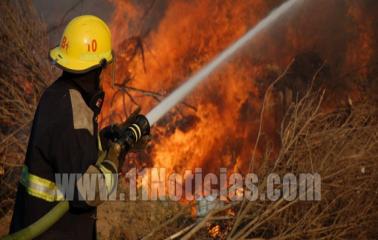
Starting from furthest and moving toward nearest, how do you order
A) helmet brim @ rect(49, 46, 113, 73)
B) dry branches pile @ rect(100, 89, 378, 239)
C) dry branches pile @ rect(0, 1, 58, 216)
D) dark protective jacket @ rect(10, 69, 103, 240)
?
1. dry branches pile @ rect(0, 1, 58, 216)
2. dry branches pile @ rect(100, 89, 378, 239)
3. helmet brim @ rect(49, 46, 113, 73)
4. dark protective jacket @ rect(10, 69, 103, 240)

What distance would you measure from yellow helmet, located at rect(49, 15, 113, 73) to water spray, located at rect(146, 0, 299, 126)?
4.27 m

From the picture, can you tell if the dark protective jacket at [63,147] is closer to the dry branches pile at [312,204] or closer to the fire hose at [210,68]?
the dry branches pile at [312,204]

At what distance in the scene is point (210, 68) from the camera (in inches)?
314

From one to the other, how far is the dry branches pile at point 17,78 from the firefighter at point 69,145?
3.26 meters

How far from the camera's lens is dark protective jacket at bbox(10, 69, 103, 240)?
2467 mm

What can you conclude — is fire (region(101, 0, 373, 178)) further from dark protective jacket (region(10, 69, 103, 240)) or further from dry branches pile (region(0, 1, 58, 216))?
dark protective jacket (region(10, 69, 103, 240))

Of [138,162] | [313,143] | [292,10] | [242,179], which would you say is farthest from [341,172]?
[292,10]

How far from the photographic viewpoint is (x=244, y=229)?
4180 mm

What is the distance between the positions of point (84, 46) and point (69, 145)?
68cm

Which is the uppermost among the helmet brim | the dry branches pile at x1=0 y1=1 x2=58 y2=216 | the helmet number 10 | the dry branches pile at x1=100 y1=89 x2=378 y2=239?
the dry branches pile at x1=0 y1=1 x2=58 y2=216

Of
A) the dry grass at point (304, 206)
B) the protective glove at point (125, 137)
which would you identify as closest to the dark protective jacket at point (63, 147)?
the protective glove at point (125, 137)

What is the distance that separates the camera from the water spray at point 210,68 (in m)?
7.73

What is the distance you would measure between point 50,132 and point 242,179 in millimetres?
2491

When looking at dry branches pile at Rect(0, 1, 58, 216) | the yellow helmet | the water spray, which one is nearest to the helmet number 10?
the yellow helmet
